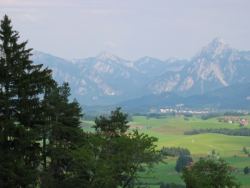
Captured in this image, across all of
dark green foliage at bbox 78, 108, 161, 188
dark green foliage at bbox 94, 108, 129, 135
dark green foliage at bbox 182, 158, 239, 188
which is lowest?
dark green foliage at bbox 182, 158, 239, 188

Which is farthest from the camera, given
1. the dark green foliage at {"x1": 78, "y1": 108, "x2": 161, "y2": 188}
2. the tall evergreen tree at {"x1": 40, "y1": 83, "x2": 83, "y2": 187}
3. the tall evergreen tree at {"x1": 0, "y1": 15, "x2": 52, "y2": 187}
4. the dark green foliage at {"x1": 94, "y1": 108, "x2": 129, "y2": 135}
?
the dark green foliage at {"x1": 94, "y1": 108, "x2": 129, "y2": 135}

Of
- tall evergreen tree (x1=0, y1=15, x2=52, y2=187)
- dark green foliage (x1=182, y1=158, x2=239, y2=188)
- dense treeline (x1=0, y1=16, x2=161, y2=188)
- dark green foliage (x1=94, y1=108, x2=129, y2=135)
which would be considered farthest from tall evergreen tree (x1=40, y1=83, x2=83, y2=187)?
dark green foliage (x1=182, y1=158, x2=239, y2=188)

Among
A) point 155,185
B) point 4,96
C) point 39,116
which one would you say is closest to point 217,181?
point 39,116

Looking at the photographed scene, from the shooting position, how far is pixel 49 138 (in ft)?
165

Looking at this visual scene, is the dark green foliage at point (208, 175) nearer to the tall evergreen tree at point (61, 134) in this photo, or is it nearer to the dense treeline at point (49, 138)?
the dense treeline at point (49, 138)

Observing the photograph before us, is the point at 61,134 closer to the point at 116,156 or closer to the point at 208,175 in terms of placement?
the point at 116,156

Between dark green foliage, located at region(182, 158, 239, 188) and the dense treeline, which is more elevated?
the dense treeline

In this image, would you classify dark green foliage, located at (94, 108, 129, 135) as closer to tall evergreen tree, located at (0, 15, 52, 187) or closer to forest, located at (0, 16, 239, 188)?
forest, located at (0, 16, 239, 188)

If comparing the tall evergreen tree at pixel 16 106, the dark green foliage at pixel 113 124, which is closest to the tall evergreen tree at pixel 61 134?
the dark green foliage at pixel 113 124

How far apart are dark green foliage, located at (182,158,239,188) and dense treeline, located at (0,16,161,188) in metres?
4.00

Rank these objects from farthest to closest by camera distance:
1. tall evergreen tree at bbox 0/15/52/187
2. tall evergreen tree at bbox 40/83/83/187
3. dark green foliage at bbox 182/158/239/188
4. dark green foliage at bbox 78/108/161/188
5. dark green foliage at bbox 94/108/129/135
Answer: dark green foliage at bbox 94/108/129/135, dark green foliage at bbox 182/158/239/188, tall evergreen tree at bbox 40/83/83/187, dark green foliage at bbox 78/108/161/188, tall evergreen tree at bbox 0/15/52/187

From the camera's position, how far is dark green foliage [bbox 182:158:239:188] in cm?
→ 5025

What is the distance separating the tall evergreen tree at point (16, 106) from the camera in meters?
38.9

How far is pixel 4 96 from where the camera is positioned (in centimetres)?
3888
